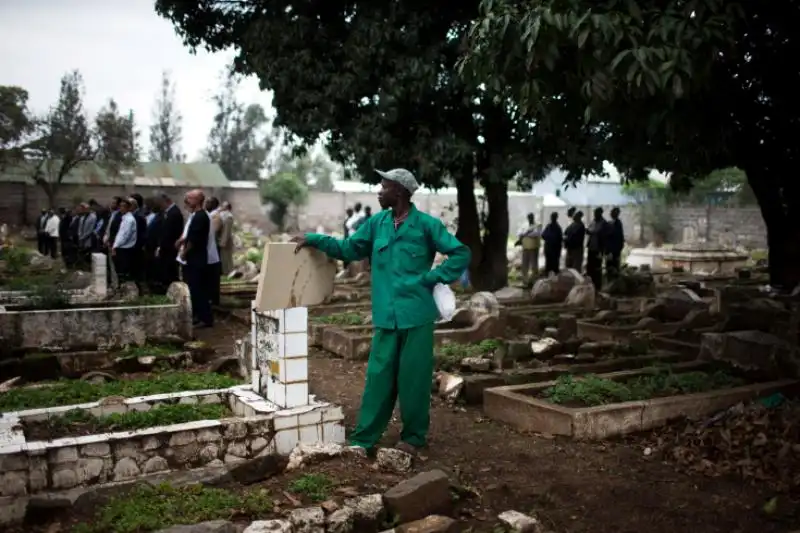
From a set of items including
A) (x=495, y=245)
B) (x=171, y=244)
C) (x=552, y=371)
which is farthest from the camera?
(x=495, y=245)

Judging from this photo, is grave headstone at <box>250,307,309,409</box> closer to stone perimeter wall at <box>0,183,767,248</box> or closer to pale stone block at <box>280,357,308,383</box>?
pale stone block at <box>280,357,308,383</box>

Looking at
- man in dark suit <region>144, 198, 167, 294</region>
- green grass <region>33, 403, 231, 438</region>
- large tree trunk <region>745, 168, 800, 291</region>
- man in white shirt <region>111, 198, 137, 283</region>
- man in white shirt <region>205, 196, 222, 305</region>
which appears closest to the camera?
green grass <region>33, 403, 231, 438</region>

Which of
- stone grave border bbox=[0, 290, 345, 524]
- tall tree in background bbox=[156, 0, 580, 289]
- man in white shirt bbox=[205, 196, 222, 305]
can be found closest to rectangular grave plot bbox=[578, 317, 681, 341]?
tall tree in background bbox=[156, 0, 580, 289]

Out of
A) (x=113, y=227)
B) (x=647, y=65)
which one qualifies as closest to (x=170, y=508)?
(x=647, y=65)

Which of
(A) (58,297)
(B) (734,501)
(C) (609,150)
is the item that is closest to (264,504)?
(B) (734,501)

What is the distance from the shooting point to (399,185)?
208 inches

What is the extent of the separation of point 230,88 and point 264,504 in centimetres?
4301

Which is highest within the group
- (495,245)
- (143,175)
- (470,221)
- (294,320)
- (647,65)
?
(143,175)

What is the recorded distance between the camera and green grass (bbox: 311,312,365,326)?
1022 centimetres

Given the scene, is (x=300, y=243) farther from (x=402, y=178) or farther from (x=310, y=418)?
(x=310, y=418)

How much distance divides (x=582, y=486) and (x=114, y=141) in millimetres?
27395

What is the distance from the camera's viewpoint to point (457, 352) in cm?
841

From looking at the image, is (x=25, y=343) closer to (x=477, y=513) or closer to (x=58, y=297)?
(x=58, y=297)

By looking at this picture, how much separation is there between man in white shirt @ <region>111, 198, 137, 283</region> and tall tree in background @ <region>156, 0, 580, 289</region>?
2.98m
